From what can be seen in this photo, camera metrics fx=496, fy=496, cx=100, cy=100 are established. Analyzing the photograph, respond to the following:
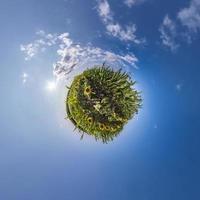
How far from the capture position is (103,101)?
13.6 m

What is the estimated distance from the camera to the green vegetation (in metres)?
13.7

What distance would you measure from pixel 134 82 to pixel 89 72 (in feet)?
4.31

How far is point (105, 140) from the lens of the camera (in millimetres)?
14438

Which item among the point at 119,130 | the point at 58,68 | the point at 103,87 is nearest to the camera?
the point at 103,87

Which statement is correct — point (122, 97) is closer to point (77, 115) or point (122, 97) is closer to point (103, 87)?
point (103, 87)

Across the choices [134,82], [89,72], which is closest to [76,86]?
[89,72]

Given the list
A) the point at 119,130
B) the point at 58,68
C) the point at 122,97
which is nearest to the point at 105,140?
Result: the point at 119,130

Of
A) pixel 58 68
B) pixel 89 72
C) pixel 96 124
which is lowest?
pixel 96 124

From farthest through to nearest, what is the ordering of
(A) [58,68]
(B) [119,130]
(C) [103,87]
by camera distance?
(A) [58,68] → (B) [119,130] → (C) [103,87]

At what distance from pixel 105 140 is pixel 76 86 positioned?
5.85ft

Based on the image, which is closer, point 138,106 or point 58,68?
point 138,106

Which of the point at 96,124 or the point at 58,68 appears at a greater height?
the point at 58,68

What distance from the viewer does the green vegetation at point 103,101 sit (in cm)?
1368

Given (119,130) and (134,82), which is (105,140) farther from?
(134,82)
